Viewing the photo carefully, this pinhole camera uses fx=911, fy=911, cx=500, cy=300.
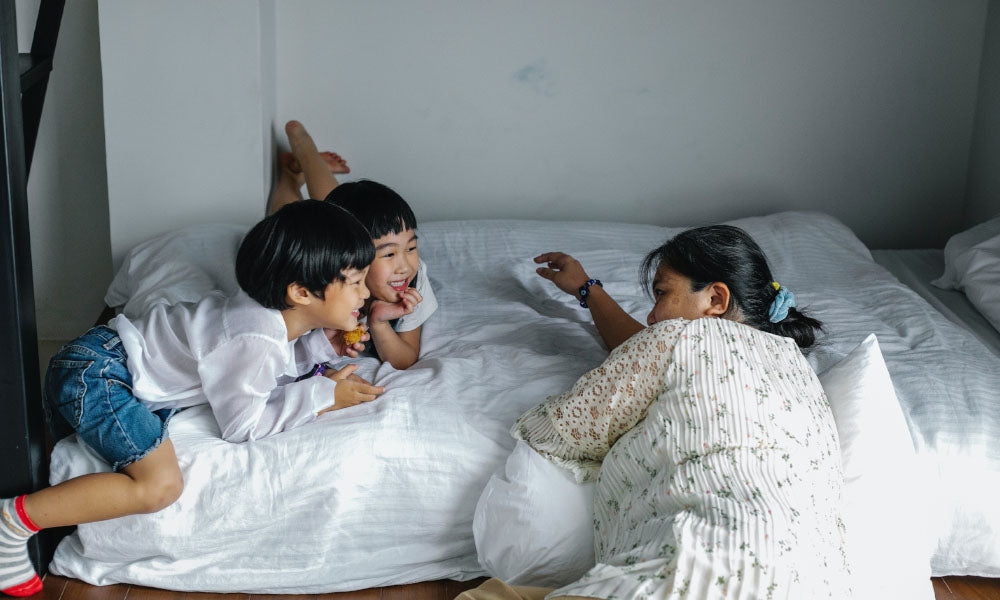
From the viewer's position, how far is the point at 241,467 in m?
1.57

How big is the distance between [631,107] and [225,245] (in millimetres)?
1347

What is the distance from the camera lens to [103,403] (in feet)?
5.00

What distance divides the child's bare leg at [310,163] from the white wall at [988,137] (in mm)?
2031

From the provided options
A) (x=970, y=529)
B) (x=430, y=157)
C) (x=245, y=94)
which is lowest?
(x=970, y=529)

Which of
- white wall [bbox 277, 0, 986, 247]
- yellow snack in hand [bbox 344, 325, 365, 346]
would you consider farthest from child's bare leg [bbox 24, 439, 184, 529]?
white wall [bbox 277, 0, 986, 247]

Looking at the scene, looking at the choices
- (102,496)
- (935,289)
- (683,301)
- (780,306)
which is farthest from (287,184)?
(935,289)

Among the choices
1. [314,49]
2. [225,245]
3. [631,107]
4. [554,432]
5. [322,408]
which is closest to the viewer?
[554,432]

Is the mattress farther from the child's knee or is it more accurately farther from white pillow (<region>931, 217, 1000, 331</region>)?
the child's knee

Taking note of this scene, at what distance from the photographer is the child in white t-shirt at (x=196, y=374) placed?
58.6 inches

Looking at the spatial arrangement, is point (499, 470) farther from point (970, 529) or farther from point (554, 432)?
point (970, 529)

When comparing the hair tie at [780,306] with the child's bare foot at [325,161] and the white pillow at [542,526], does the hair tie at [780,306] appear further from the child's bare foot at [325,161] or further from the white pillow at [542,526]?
the child's bare foot at [325,161]

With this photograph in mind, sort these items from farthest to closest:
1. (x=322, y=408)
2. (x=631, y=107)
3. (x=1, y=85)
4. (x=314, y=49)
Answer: (x=631, y=107), (x=314, y=49), (x=322, y=408), (x=1, y=85)

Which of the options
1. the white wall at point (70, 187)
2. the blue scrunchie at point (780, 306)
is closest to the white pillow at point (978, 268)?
the blue scrunchie at point (780, 306)

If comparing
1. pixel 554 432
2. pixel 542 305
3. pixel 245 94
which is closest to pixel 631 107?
pixel 542 305
